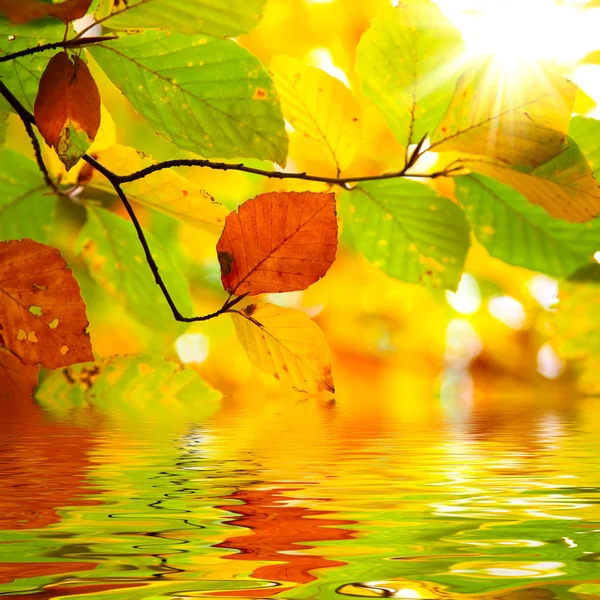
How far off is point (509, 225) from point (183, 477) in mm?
103

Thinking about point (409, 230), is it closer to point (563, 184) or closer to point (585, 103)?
point (563, 184)

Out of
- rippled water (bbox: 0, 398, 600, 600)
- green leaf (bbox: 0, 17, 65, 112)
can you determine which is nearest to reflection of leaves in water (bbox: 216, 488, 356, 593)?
rippled water (bbox: 0, 398, 600, 600)

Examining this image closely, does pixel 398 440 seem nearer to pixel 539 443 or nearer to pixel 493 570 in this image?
pixel 539 443

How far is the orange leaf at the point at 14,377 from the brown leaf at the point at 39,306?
2.2 inches

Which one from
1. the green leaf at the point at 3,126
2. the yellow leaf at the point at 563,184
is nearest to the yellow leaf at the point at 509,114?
the yellow leaf at the point at 563,184

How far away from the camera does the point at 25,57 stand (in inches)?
7.1

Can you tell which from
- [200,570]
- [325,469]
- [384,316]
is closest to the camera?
[200,570]

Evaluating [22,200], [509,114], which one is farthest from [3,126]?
[509,114]

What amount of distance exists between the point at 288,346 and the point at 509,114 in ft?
0.23

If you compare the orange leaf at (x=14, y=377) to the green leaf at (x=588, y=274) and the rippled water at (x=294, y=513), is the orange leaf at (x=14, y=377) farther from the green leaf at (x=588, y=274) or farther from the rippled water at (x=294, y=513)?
the green leaf at (x=588, y=274)

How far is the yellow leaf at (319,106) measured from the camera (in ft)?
0.64

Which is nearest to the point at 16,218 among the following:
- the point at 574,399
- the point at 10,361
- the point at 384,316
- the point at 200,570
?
the point at 10,361

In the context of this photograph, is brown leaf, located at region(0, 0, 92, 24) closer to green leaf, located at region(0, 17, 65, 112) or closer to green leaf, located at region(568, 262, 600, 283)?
green leaf, located at region(0, 17, 65, 112)

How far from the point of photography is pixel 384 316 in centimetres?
51
